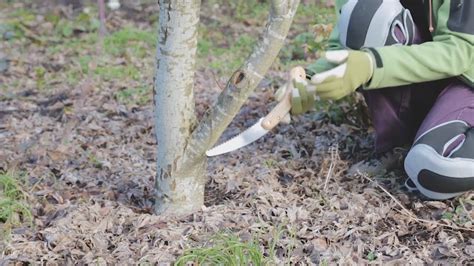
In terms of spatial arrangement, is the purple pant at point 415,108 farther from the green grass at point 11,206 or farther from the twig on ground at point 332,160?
the green grass at point 11,206

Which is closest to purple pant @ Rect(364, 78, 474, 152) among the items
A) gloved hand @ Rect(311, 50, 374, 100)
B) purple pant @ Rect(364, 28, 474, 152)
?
purple pant @ Rect(364, 28, 474, 152)

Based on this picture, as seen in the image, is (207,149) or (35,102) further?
(35,102)

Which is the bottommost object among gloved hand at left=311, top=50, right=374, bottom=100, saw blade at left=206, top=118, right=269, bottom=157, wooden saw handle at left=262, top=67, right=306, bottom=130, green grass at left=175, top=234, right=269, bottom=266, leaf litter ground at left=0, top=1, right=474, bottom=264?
leaf litter ground at left=0, top=1, right=474, bottom=264

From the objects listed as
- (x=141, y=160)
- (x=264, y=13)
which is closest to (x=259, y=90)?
(x=141, y=160)

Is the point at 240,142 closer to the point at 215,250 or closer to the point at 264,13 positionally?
the point at 215,250

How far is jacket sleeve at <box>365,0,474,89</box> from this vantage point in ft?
7.56

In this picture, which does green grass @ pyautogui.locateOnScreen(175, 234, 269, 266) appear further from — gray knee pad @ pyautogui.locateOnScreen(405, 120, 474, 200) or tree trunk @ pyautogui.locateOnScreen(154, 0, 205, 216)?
gray knee pad @ pyautogui.locateOnScreen(405, 120, 474, 200)

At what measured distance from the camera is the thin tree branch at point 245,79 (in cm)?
210

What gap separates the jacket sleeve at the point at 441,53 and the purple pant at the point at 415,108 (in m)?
0.12

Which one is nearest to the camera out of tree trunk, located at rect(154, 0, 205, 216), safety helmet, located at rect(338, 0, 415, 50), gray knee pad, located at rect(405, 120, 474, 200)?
tree trunk, located at rect(154, 0, 205, 216)

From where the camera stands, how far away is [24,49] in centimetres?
551

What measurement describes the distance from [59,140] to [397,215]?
180cm

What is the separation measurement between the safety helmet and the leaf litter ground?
0.50m

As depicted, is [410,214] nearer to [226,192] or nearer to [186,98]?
[226,192]
